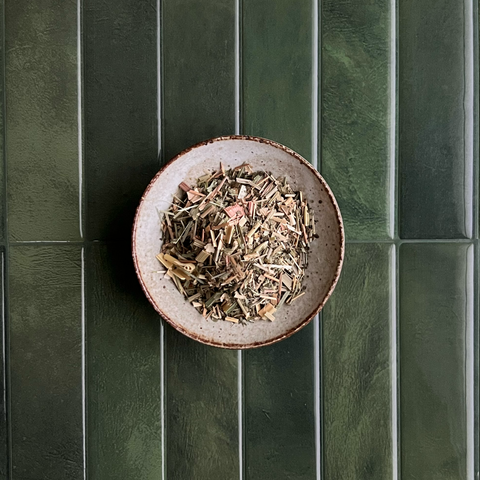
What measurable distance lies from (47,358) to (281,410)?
0.47m

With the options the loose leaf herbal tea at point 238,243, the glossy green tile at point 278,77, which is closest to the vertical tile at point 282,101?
the glossy green tile at point 278,77

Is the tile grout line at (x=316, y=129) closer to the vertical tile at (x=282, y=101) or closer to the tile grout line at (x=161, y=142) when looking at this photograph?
the vertical tile at (x=282, y=101)

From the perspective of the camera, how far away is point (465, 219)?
2.85ft

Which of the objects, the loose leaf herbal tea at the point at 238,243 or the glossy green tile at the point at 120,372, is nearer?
the loose leaf herbal tea at the point at 238,243

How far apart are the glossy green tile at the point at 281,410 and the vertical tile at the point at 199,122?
0.12 feet

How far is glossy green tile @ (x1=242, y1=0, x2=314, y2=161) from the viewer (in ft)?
2.84

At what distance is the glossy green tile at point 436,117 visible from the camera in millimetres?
862

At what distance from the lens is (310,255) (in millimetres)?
798

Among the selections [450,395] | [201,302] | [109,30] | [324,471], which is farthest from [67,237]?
[450,395]

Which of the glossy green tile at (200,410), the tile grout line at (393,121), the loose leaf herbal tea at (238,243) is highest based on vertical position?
the tile grout line at (393,121)

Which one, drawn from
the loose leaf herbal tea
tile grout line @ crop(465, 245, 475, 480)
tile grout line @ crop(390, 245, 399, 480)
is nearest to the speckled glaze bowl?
the loose leaf herbal tea

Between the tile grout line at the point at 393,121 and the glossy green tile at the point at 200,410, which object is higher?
the tile grout line at the point at 393,121

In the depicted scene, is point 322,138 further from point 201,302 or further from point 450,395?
point 450,395

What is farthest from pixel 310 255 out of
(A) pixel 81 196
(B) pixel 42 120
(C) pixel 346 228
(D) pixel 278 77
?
(B) pixel 42 120
